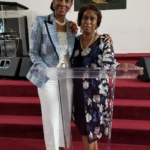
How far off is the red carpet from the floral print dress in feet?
2.56

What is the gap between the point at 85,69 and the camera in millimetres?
894

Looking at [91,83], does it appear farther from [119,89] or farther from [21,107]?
[21,107]

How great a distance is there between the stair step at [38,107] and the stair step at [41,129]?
0.06 m

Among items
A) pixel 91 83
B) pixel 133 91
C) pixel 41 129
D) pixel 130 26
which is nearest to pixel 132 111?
pixel 133 91

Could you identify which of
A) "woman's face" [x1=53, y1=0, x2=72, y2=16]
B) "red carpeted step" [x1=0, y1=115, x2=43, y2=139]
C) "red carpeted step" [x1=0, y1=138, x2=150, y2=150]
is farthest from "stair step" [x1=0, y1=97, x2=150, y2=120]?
"woman's face" [x1=53, y1=0, x2=72, y2=16]

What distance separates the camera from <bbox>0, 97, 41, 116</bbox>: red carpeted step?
85.9 inches

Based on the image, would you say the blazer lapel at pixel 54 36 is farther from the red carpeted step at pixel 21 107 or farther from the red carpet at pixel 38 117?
the red carpeted step at pixel 21 107

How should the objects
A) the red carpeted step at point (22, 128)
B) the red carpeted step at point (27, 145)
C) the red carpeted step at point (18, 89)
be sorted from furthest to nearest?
the red carpeted step at point (18, 89) < the red carpeted step at point (22, 128) < the red carpeted step at point (27, 145)

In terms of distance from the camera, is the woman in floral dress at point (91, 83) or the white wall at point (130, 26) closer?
the woman in floral dress at point (91, 83)

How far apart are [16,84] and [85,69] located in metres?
1.83

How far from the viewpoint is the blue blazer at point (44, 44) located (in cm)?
113

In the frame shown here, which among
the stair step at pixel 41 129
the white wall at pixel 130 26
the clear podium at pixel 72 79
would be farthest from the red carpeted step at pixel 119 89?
the white wall at pixel 130 26

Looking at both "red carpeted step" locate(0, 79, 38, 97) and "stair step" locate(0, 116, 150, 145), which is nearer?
"stair step" locate(0, 116, 150, 145)

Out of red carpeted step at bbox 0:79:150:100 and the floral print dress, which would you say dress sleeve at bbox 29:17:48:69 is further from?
red carpeted step at bbox 0:79:150:100
